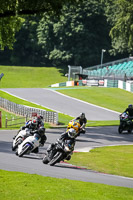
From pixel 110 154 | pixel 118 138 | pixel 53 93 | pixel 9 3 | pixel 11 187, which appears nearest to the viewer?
pixel 11 187

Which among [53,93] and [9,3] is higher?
[9,3]

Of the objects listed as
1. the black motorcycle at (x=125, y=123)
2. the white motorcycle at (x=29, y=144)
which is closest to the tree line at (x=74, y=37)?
A: the black motorcycle at (x=125, y=123)

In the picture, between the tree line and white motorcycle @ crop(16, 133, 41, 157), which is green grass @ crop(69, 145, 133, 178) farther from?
the tree line

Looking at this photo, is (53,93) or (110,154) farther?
(53,93)

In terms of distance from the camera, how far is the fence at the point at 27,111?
3738 cm

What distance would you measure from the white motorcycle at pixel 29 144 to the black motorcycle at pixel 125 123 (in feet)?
44.8

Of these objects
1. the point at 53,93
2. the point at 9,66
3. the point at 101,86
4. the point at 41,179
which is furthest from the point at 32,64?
the point at 41,179

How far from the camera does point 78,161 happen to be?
1956 cm

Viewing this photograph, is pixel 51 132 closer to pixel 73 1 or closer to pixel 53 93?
pixel 73 1

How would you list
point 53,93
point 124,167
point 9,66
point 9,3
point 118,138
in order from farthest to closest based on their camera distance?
point 9,66
point 53,93
point 118,138
point 9,3
point 124,167

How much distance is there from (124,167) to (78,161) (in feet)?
6.70

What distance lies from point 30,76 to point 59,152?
75018 mm

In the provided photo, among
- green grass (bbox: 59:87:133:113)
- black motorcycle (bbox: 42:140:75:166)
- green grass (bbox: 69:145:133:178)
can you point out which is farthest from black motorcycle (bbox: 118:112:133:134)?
green grass (bbox: 59:87:133:113)

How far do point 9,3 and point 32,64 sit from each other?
244 feet
